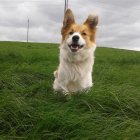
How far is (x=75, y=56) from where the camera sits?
295 inches

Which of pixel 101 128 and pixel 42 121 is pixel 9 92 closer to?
pixel 42 121

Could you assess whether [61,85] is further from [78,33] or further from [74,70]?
[78,33]

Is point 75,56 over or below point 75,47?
below

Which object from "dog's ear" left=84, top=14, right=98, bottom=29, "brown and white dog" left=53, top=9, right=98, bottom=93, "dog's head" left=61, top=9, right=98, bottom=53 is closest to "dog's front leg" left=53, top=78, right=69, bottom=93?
"brown and white dog" left=53, top=9, right=98, bottom=93

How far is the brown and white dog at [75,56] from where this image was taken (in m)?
7.36

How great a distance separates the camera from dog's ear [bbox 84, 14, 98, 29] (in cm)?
755

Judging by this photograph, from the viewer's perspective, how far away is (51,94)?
24.0 ft

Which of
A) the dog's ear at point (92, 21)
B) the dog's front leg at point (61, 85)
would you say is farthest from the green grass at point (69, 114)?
the dog's ear at point (92, 21)

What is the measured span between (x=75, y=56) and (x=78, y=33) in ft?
1.62

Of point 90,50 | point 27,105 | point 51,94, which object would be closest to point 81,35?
point 90,50

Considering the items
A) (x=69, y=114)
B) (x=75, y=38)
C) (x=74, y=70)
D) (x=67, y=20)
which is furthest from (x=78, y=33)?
(x=69, y=114)

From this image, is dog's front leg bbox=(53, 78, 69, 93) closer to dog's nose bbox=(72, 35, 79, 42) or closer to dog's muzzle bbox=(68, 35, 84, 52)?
dog's muzzle bbox=(68, 35, 84, 52)

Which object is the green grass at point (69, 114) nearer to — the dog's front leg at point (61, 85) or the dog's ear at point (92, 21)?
the dog's front leg at point (61, 85)

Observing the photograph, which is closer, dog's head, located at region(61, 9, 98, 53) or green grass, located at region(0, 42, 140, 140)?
green grass, located at region(0, 42, 140, 140)
